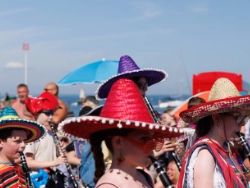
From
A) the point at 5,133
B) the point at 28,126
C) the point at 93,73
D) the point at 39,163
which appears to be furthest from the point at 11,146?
the point at 93,73

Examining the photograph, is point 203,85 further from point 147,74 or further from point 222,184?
point 222,184

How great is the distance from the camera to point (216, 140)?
326 centimetres

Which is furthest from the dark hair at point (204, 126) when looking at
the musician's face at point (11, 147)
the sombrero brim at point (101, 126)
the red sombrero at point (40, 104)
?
the red sombrero at point (40, 104)

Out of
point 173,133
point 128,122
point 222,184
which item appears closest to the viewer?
point 128,122

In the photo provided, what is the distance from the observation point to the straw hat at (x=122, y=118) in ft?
8.12

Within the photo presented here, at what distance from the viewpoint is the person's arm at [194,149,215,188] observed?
2.96 meters

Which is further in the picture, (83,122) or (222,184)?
(222,184)

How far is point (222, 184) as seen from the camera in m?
3.02

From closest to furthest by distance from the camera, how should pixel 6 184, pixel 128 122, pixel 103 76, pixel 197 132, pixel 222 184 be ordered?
pixel 128 122, pixel 222 184, pixel 197 132, pixel 6 184, pixel 103 76

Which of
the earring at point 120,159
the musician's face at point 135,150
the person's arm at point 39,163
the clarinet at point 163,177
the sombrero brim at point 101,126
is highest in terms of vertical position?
the sombrero brim at point 101,126

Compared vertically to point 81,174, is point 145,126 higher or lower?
higher

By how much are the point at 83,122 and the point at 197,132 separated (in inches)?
44.7

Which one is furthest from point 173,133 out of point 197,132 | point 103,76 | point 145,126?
point 103,76

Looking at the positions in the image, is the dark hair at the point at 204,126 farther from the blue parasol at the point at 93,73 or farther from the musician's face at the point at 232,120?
the blue parasol at the point at 93,73
